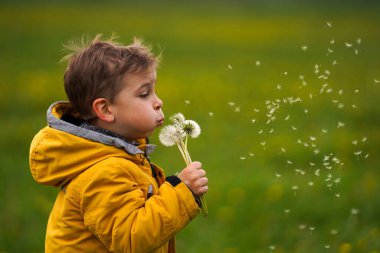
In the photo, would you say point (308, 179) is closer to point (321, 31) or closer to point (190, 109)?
point (190, 109)

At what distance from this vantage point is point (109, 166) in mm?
2734

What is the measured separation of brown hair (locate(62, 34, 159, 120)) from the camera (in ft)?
9.49

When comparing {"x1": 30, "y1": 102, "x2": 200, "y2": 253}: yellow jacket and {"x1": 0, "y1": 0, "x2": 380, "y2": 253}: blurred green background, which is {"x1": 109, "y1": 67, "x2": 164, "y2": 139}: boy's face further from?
{"x1": 0, "y1": 0, "x2": 380, "y2": 253}: blurred green background

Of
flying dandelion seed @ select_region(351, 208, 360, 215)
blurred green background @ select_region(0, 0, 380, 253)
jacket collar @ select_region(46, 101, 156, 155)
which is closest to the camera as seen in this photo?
jacket collar @ select_region(46, 101, 156, 155)

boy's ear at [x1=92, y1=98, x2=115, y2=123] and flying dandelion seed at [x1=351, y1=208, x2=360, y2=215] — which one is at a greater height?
flying dandelion seed at [x1=351, y1=208, x2=360, y2=215]

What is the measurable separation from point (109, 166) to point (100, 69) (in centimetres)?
44

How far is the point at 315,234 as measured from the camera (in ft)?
14.9

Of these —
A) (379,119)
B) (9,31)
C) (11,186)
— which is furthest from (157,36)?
(11,186)

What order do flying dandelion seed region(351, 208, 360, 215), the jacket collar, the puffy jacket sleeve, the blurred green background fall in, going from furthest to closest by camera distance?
the blurred green background
flying dandelion seed region(351, 208, 360, 215)
the jacket collar
the puffy jacket sleeve

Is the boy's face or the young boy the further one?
the boy's face

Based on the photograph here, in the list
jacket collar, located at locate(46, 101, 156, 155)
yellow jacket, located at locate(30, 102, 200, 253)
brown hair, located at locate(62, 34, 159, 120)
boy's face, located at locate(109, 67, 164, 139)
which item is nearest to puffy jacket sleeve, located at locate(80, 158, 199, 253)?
yellow jacket, located at locate(30, 102, 200, 253)

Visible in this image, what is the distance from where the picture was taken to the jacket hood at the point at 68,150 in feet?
9.14

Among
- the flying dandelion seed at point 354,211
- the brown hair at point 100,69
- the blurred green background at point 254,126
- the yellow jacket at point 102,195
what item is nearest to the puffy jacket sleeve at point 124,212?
the yellow jacket at point 102,195

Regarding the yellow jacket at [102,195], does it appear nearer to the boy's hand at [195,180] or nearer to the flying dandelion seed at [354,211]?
the boy's hand at [195,180]
